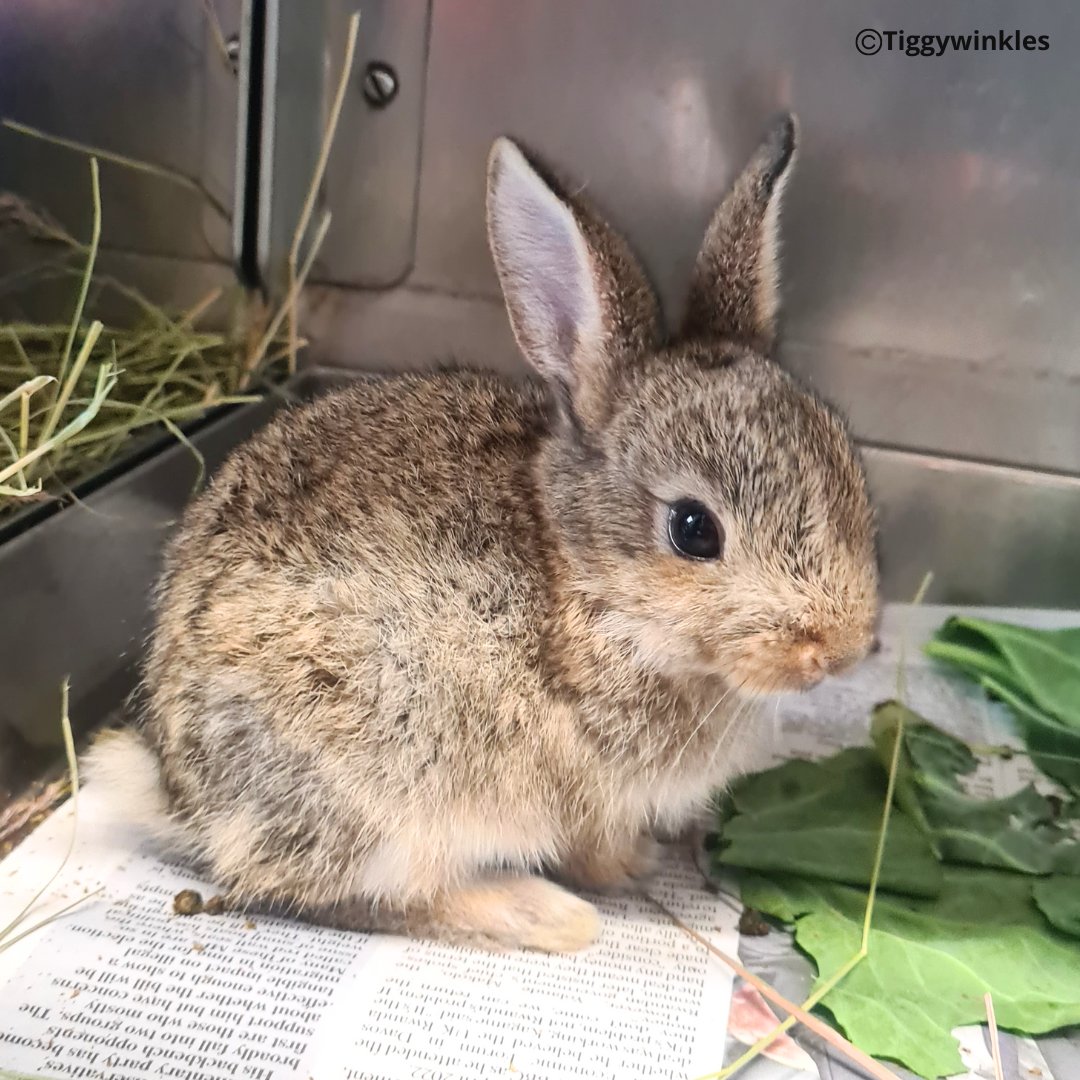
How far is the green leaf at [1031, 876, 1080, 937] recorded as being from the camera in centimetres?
97

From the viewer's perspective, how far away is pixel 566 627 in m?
0.96

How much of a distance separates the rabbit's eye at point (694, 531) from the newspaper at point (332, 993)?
0.19 m

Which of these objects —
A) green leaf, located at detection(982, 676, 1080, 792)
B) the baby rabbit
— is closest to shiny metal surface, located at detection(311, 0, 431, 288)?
the baby rabbit

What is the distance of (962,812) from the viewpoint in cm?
110

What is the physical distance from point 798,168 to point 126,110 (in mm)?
957

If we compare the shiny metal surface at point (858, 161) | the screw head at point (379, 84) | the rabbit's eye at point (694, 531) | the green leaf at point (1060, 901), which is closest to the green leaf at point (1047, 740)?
the green leaf at point (1060, 901)

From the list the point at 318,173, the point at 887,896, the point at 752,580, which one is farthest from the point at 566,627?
the point at 318,173

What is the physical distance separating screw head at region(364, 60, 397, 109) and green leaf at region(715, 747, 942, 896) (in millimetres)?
1119

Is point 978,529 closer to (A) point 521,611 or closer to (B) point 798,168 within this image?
(B) point 798,168

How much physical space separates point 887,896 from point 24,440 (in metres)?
1.03

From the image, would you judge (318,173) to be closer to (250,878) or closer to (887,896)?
(250,878)

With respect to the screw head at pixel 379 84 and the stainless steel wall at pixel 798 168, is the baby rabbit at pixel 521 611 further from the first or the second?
the screw head at pixel 379 84

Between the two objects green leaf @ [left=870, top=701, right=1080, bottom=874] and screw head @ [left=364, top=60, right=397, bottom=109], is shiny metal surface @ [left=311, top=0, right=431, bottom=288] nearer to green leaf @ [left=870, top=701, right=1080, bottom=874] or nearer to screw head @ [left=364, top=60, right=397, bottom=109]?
screw head @ [left=364, top=60, right=397, bottom=109]

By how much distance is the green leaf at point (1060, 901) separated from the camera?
38.2 inches
